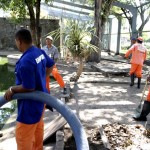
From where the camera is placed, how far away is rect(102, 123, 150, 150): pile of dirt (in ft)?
15.3

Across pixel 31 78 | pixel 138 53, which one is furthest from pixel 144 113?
pixel 138 53


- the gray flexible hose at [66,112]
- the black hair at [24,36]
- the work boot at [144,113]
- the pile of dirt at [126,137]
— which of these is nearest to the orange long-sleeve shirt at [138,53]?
the work boot at [144,113]

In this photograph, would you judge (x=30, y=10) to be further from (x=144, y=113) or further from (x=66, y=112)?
(x=66, y=112)

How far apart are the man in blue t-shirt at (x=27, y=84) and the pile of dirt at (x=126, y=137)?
1.48m

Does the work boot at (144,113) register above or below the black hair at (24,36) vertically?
below

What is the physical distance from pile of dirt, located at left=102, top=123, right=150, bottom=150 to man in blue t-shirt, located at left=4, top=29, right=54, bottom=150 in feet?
4.87

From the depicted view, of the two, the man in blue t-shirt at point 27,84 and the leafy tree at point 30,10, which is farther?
the leafy tree at point 30,10

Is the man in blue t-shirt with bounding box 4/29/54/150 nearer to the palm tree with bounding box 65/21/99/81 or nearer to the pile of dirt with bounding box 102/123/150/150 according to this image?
the pile of dirt with bounding box 102/123/150/150

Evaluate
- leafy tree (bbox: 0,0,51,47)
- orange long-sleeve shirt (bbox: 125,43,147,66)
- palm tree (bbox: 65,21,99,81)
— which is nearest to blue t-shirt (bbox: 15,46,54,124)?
palm tree (bbox: 65,21,99,81)

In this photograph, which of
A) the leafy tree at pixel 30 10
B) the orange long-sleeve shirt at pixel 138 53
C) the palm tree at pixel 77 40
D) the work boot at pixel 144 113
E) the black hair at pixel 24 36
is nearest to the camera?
the black hair at pixel 24 36

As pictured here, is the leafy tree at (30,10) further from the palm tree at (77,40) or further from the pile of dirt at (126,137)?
the pile of dirt at (126,137)

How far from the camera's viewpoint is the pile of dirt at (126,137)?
466cm

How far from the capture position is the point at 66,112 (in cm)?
308

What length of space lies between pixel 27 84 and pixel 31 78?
0.27 ft
